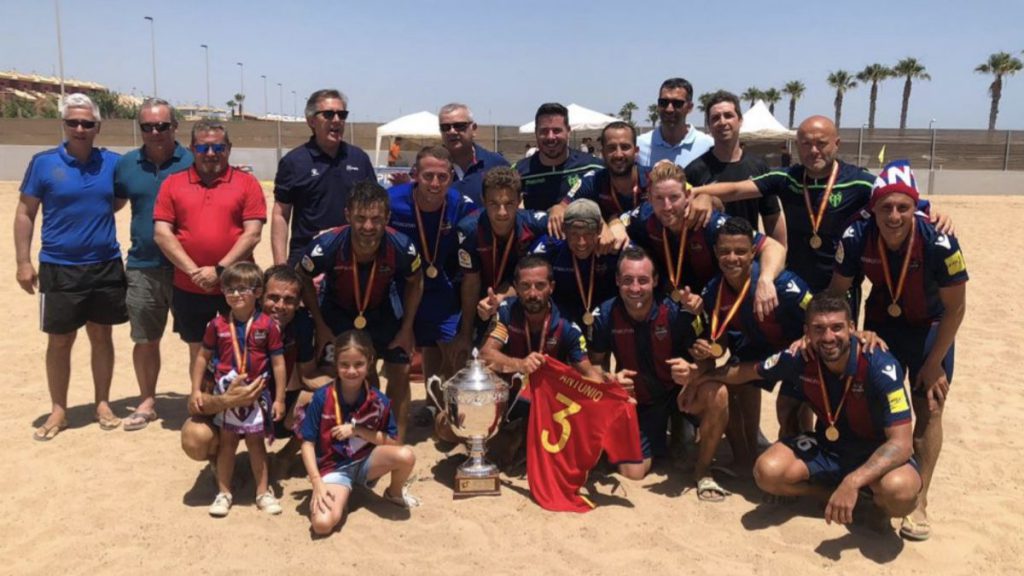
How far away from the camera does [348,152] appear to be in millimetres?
5852

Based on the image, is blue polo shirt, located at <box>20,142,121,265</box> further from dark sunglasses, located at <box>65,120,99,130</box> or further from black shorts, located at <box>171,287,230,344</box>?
black shorts, located at <box>171,287,230,344</box>

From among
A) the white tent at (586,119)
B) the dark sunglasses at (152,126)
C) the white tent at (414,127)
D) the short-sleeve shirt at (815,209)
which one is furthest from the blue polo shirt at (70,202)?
the white tent at (586,119)

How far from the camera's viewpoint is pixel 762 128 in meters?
27.7

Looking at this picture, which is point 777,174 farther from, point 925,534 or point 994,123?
point 994,123

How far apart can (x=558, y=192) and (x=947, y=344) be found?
2866 millimetres

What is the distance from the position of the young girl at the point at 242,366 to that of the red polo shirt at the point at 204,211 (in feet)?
2.46

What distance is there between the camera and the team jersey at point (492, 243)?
530 cm

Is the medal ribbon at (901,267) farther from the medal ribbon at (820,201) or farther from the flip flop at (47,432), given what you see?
the flip flop at (47,432)

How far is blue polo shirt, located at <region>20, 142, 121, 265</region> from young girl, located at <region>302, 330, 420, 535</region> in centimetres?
241

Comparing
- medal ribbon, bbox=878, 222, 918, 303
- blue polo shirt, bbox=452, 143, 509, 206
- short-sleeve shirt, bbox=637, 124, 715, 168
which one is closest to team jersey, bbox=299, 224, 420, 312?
blue polo shirt, bbox=452, 143, 509, 206

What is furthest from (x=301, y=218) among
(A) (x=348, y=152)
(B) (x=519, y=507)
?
(B) (x=519, y=507)

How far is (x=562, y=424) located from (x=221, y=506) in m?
2.12

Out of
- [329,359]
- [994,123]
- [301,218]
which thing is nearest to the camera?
[329,359]

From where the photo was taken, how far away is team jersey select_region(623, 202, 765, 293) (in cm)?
491
